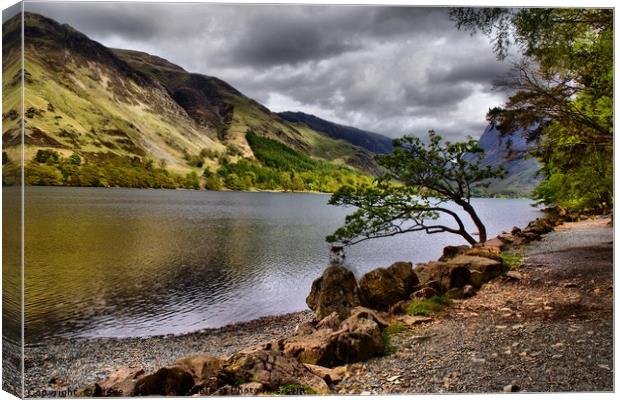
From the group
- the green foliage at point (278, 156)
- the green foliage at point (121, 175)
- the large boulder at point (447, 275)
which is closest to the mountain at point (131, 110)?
the green foliage at point (278, 156)

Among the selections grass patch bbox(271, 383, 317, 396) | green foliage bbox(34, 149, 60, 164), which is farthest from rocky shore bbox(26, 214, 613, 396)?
green foliage bbox(34, 149, 60, 164)

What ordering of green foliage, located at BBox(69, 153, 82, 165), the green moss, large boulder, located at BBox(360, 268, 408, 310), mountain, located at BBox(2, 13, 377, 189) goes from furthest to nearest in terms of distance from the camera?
green foliage, located at BBox(69, 153, 82, 165) < large boulder, located at BBox(360, 268, 408, 310) < the green moss < mountain, located at BBox(2, 13, 377, 189)

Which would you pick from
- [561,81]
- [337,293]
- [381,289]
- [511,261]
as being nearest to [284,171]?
[337,293]

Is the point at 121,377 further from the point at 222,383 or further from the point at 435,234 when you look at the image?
the point at 435,234

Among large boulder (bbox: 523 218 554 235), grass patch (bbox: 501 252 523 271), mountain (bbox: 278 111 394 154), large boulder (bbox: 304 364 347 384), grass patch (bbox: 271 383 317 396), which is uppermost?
mountain (bbox: 278 111 394 154)

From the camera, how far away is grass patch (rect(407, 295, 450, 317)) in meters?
7.77

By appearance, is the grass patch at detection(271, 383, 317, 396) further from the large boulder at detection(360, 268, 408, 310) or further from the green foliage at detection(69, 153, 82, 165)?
the green foliage at detection(69, 153, 82, 165)

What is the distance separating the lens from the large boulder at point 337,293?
9.63m

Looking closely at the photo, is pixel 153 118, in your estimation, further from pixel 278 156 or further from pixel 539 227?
pixel 539 227

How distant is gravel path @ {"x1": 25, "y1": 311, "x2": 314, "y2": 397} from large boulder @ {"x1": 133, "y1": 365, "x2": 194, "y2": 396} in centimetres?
113

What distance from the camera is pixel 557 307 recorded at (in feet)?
22.9

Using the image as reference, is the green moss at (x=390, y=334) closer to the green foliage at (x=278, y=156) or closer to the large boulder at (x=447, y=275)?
the large boulder at (x=447, y=275)

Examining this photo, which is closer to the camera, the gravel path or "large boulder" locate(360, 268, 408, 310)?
the gravel path

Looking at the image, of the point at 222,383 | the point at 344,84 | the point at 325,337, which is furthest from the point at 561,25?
the point at 222,383
